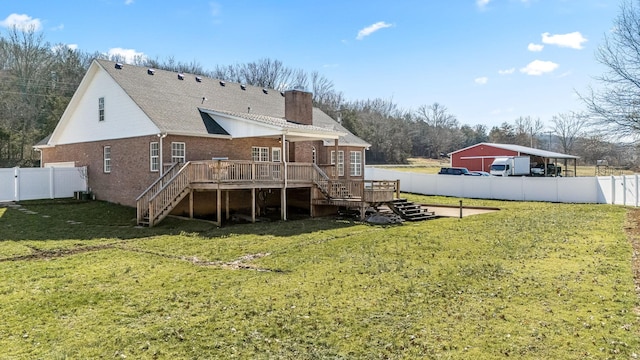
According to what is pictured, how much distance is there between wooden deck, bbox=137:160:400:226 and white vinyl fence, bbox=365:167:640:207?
12.1m

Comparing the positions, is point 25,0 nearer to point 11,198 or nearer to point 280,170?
point 11,198

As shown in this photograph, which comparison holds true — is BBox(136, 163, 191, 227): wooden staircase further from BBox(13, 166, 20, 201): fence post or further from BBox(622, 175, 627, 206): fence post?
BBox(622, 175, 627, 206): fence post

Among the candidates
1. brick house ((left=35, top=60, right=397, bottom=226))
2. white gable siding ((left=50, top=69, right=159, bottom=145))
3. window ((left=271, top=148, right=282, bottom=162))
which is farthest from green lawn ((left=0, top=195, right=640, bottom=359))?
window ((left=271, top=148, right=282, bottom=162))

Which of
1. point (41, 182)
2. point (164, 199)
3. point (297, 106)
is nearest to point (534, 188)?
point (297, 106)

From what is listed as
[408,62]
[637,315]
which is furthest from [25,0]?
[637,315]

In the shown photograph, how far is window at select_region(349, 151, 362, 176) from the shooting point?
91.7 feet

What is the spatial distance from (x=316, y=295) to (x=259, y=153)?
14884 millimetres

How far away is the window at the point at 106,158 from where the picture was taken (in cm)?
2103

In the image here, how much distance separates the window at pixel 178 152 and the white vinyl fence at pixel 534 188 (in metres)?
19.3

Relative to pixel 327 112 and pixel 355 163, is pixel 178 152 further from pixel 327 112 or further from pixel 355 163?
pixel 327 112

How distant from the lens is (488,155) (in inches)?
1727

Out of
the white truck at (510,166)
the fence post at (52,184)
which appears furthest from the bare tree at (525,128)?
the fence post at (52,184)

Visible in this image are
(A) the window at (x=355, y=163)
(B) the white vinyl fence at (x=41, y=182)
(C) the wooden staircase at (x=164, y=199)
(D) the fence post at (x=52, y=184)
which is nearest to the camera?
(C) the wooden staircase at (x=164, y=199)

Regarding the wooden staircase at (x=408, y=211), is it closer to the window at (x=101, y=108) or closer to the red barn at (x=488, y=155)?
the window at (x=101, y=108)
